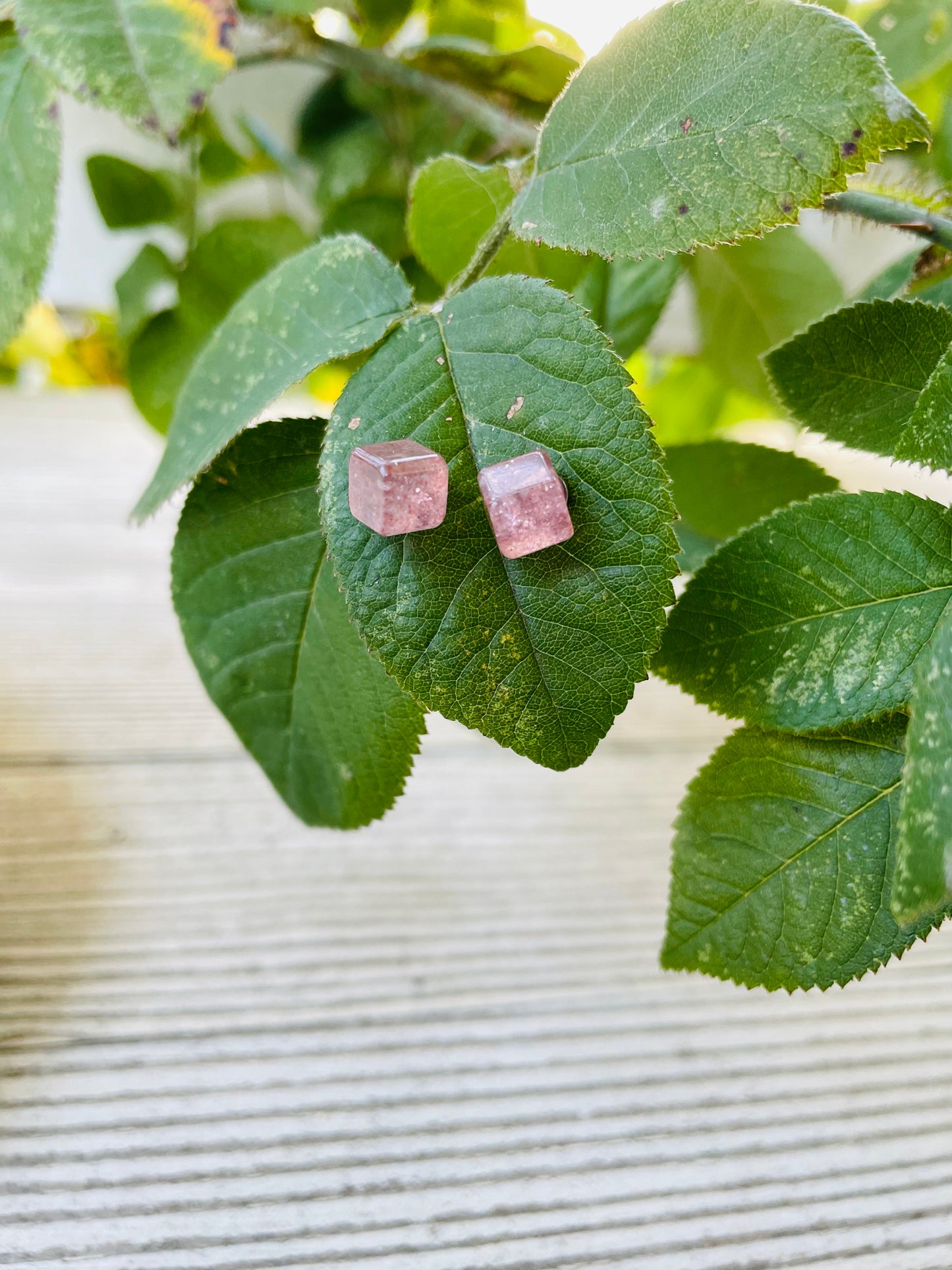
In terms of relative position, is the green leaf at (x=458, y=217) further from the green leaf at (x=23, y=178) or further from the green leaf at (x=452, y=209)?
the green leaf at (x=23, y=178)

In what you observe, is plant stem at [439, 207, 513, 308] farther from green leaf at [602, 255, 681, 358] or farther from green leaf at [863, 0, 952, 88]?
green leaf at [863, 0, 952, 88]

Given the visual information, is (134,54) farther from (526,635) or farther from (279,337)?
(526,635)

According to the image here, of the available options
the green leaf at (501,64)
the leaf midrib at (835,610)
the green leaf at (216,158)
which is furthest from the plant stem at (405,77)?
the leaf midrib at (835,610)

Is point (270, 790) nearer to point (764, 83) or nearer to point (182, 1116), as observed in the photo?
point (182, 1116)

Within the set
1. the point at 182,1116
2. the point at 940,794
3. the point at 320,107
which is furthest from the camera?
the point at 320,107

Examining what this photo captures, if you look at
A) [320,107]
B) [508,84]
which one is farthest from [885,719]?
[320,107]
